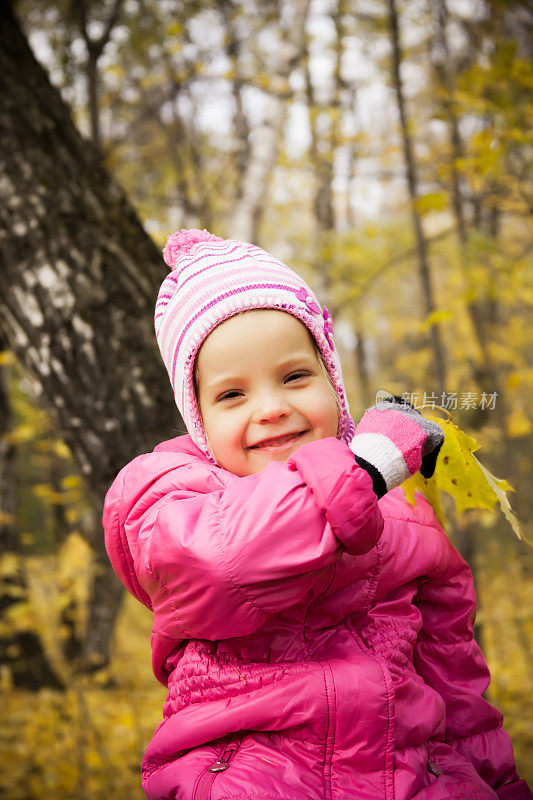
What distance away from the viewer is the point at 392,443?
1.54 metres

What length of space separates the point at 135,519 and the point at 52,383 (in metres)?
1.14

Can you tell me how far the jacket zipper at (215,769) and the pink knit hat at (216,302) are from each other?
70 cm

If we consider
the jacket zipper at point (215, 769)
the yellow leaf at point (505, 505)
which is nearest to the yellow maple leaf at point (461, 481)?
the yellow leaf at point (505, 505)

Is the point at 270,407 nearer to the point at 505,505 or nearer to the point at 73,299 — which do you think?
the point at 505,505

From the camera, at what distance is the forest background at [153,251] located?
8.57ft

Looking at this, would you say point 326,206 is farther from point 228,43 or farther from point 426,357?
point 426,357

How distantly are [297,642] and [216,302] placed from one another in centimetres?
87

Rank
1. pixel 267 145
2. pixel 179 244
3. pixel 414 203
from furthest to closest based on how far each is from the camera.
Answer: pixel 267 145
pixel 414 203
pixel 179 244

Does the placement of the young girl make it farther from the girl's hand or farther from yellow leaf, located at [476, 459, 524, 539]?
yellow leaf, located at [476, 459, 524, 539]

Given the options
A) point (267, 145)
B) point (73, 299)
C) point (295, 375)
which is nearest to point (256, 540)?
point (295, 375)

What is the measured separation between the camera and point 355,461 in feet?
4.68

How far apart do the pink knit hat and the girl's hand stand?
0.27 metres

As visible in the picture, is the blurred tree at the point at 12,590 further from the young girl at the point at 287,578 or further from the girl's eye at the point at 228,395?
the girl's eye at the point at 228,395

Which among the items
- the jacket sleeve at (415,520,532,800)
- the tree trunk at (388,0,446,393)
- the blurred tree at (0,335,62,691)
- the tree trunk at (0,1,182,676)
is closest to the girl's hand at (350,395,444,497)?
the jacket sleeve at (415,520,532,800)
